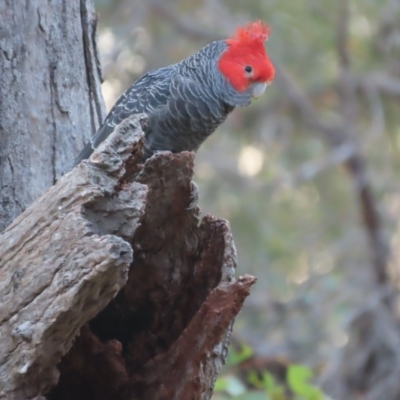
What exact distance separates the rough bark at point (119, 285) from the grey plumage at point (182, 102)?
1.08 metres

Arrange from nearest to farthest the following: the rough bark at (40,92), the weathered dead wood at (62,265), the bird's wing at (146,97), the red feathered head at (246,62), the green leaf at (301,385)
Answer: the weathered dead wood at (62,265) < the rough bark at (40,92) < the green leaf at (301,385) < the bird's wing at (146,97) < the red feathered head at (246,62)

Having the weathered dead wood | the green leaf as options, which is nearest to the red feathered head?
the green leaf

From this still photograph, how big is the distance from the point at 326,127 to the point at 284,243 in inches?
58.2

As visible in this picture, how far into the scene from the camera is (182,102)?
3004 mm

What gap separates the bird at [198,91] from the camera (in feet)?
9.70

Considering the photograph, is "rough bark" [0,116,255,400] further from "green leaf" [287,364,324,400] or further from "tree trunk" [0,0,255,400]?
"green leaf" [287,364,324,400]

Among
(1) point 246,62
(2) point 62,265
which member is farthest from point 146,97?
(2) point 62,265

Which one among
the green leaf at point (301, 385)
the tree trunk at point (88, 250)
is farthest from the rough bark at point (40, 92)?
the green leaf at point (301, 385)

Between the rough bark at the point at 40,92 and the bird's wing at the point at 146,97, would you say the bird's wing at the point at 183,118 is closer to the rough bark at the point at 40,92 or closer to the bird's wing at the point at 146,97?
the bird's wing at the point at 146,97

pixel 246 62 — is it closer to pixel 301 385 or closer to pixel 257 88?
pixel 257 88

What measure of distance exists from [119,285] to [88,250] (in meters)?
0.11

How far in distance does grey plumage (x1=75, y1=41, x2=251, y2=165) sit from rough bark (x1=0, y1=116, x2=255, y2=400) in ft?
3.55

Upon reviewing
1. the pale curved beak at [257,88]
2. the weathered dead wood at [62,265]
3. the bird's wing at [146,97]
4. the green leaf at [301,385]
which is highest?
the pale curved beak at [257,88]

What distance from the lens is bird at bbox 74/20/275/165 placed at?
116 inches
